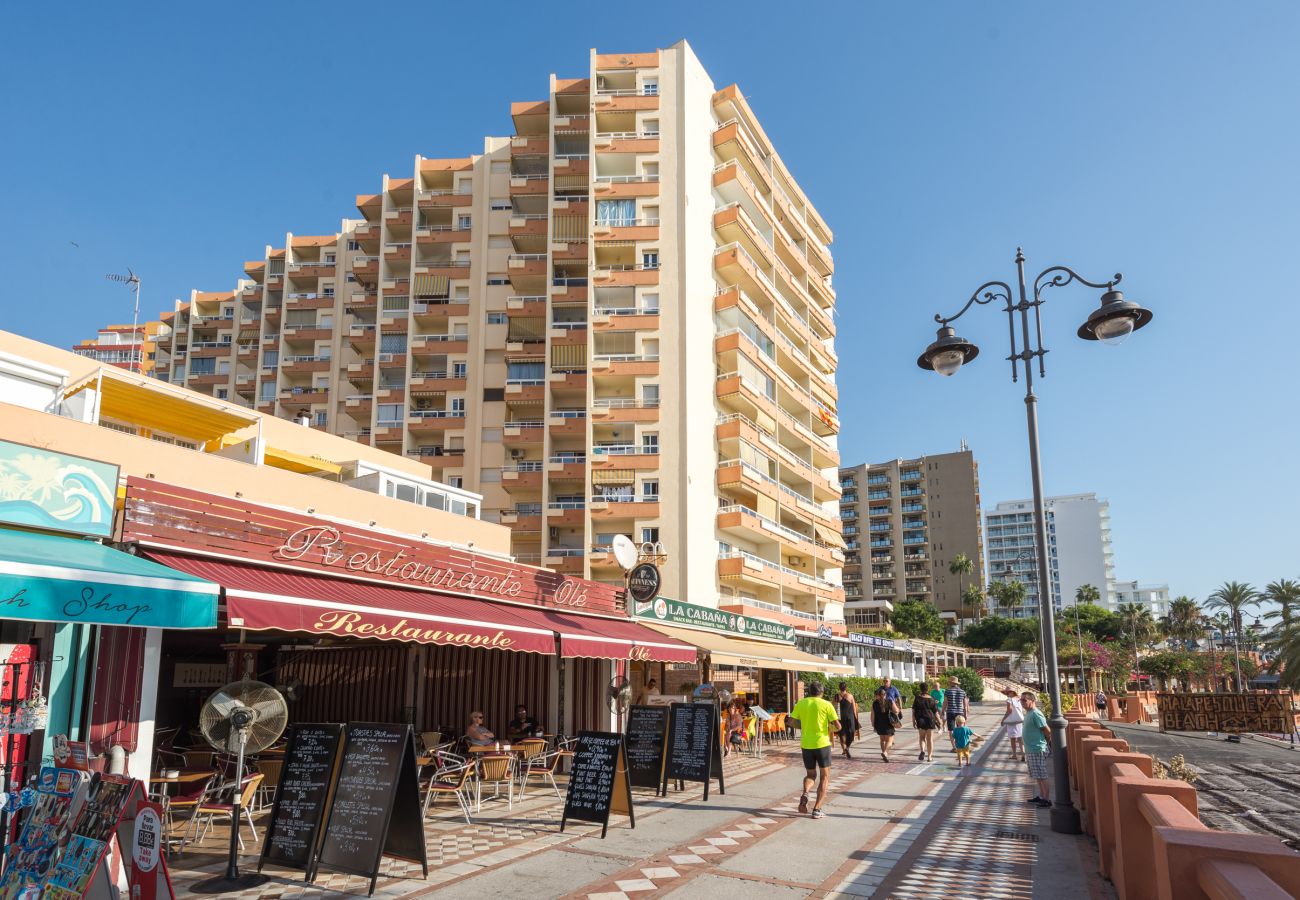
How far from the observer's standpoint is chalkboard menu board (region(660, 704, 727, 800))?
1313 centimetres

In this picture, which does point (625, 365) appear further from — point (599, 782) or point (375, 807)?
point (375, 807)

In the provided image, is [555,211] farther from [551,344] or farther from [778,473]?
[778,473]

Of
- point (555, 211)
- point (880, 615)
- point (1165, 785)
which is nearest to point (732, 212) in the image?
point (555, 211)

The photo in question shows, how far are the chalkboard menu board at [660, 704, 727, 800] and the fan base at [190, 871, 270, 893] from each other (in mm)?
6225

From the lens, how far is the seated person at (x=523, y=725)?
591 inches

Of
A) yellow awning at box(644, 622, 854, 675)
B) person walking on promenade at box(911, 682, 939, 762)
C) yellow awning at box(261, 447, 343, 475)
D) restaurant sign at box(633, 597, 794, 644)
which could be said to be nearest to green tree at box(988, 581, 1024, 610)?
restaurant sign at box(633, 597, 794, 644)

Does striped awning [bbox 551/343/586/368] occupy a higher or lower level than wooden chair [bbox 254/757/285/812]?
higher

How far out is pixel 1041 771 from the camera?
12.7 metres

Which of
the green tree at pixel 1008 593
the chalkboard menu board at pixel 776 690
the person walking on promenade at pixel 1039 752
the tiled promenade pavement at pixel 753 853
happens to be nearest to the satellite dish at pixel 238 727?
the tiled promenade pavement at pixel 753 853

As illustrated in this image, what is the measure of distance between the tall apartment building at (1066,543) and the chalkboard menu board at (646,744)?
181 metres

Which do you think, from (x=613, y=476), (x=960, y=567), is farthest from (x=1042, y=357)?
(x=960, y=567)

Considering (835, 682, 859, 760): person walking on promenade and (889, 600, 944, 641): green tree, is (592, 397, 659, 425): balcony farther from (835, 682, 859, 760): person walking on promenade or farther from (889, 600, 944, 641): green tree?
(889, 600, 944, 641): green tree

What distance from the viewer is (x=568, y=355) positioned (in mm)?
45562

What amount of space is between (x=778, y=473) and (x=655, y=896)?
4230cm
